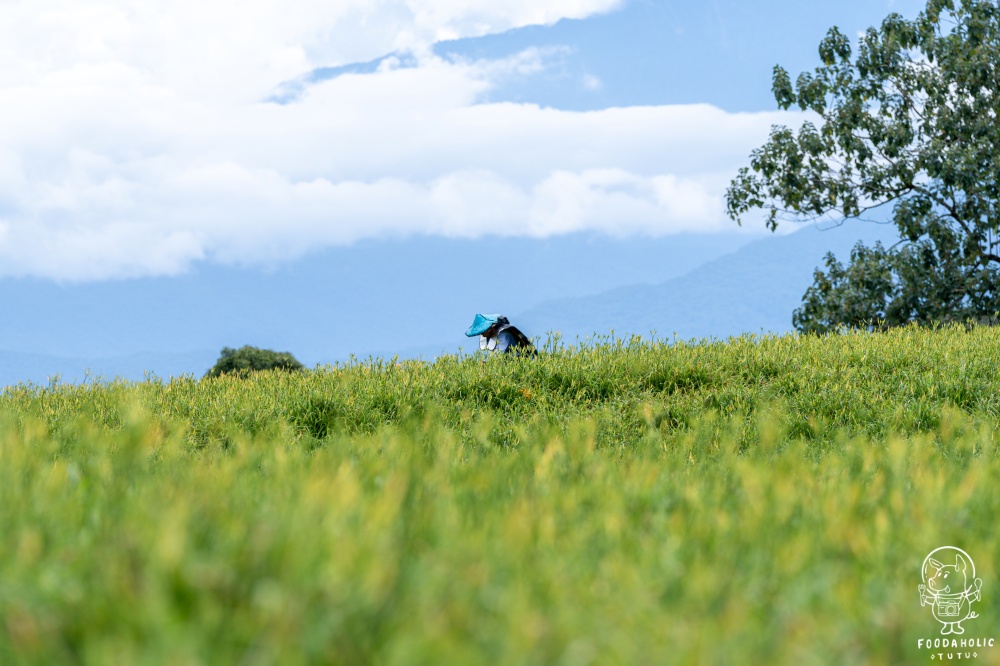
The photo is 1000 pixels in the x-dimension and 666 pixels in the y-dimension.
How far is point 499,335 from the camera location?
1199cm

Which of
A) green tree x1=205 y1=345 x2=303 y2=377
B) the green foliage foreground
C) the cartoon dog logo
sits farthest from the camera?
green tree x1=205 y1=345 x2=303 y2=377

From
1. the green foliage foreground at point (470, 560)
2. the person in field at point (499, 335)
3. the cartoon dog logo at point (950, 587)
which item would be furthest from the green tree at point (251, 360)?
the cartoon dog logo at point (950, 587)

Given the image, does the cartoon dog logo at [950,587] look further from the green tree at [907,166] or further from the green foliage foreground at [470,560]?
the green tree at [907,166]

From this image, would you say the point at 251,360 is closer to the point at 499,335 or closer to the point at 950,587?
the point at 499,335

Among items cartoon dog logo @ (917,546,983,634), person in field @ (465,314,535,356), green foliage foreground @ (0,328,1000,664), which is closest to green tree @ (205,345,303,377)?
person in field @ (465,314,535,356)

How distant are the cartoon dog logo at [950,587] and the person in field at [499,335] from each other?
9180mm

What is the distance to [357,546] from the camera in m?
2.03

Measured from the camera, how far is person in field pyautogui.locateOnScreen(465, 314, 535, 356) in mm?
11891

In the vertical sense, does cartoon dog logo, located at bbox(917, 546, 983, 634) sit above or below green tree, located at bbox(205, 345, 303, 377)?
below

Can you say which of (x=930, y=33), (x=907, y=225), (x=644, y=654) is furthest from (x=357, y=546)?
(x=930, y=33)

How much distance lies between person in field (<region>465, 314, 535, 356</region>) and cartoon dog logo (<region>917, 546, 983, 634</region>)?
9.18m

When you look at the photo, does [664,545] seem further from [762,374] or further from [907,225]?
[907,225]

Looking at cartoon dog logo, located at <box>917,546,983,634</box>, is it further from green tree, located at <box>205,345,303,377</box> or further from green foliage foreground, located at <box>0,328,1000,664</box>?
green tree, located at <box>205,345,303,377</box>

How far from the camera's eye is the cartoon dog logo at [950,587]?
2412mm
